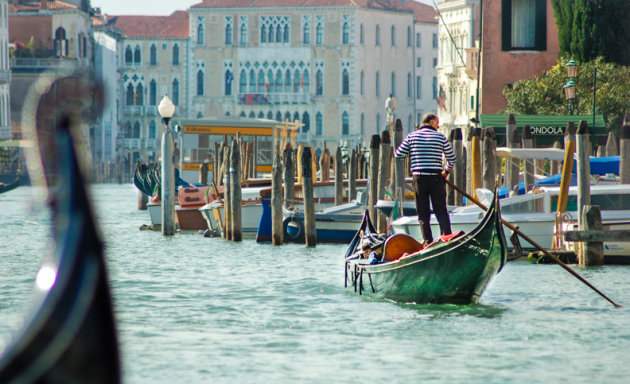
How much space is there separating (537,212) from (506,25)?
11776 millimetres

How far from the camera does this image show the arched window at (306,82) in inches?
2377

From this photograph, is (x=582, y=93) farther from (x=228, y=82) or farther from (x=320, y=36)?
(x=228, y=82)

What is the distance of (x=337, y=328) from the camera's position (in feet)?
26.0

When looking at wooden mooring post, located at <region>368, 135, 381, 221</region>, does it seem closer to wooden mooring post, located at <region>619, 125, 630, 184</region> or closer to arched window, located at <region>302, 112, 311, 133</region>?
wooden mooring post, located at <region>619, 125, 630, 184</region>

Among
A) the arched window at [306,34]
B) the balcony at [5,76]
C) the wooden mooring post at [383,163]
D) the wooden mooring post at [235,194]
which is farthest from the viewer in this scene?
the arched window at [306,34]

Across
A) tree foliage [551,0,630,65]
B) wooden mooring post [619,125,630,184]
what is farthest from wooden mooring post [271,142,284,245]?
tree foliage [551,0,630,65]

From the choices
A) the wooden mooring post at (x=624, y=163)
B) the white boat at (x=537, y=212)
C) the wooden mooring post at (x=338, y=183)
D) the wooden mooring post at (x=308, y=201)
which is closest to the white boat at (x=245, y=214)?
the wooden mooring post at (x=338, y=183)

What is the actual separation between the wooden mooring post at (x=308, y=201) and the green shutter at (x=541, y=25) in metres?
9.87

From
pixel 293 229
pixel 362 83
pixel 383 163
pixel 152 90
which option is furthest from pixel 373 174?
pixel 152 90

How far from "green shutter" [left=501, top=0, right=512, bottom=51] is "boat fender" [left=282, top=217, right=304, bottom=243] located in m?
9.27

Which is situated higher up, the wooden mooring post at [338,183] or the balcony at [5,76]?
the balcony at [5,76]

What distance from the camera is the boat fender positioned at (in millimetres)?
15617

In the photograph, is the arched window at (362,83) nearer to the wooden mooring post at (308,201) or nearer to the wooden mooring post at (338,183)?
the wooden mooring post at (338,183)

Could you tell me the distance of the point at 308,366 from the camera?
651 centimetres
